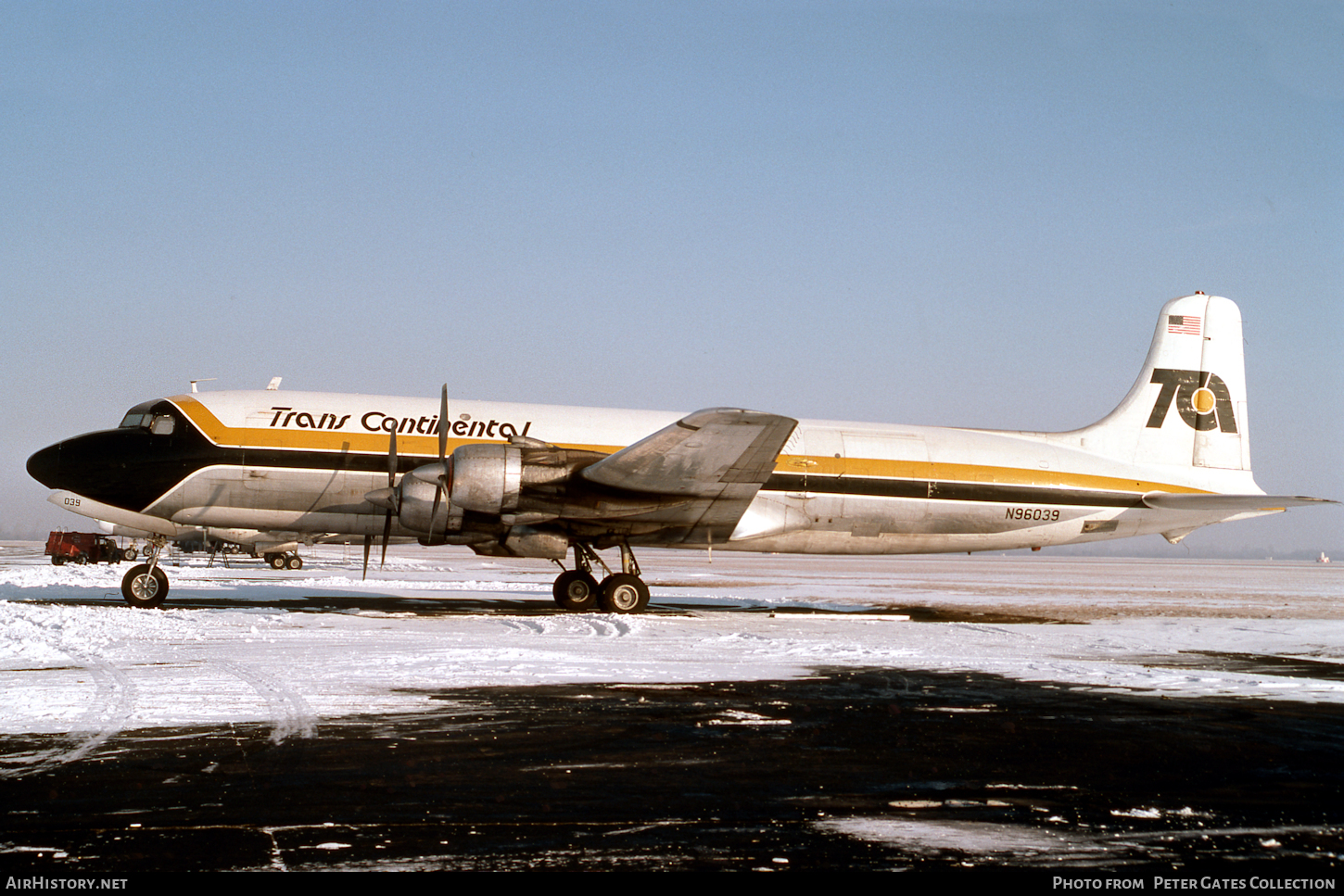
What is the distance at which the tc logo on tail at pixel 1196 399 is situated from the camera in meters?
23.8

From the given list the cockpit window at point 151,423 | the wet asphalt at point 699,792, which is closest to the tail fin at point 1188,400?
the wet asphalt at point 699,792

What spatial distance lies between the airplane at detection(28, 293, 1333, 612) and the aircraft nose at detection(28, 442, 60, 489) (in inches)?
1.5

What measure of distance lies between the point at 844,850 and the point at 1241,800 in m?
2.89

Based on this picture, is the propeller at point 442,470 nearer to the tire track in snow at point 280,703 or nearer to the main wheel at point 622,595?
the main wheel at point 622,595

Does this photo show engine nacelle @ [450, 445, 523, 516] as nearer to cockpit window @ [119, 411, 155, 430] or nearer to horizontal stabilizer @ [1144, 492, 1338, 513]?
cockpit window @ [119, 411, 155, 430]

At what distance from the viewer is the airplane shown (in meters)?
18.1

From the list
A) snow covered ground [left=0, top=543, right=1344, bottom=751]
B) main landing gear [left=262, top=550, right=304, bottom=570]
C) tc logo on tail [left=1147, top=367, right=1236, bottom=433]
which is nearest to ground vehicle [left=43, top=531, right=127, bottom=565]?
main landing gear [left=262, top=550, right=304, bottom=570]

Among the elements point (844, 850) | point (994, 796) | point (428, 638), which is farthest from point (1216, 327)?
point (844, 850)

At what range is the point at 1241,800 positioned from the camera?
243 inches

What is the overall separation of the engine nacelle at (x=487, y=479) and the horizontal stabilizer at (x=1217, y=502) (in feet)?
46.8

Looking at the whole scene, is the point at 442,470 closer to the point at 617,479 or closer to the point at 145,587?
the point at 617,479

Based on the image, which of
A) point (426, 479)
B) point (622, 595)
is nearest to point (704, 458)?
point (622, 595)

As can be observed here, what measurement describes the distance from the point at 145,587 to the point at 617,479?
913cm

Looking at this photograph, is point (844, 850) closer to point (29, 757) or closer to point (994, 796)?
point (994, 796)
